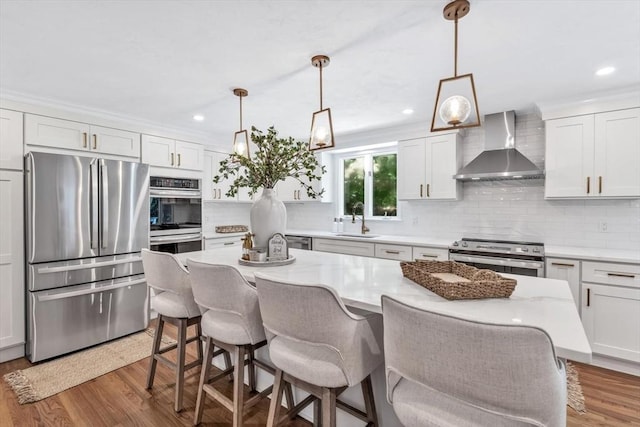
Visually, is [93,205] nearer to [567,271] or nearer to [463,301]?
[463,301]

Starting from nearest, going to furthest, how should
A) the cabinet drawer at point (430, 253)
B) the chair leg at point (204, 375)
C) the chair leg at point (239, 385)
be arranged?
the chair leg at point (239, 385), the chair leg at point (204, 375), the cabinet drawer at point (430, 253)

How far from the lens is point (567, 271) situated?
9.21 feet

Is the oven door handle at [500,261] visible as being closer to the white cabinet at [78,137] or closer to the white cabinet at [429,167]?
the white cabinet at [429,167]

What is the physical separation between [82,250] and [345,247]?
9.42 feet

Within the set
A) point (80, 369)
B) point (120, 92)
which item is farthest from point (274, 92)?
point (80, 369)

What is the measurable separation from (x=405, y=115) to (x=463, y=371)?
3181 millimetres

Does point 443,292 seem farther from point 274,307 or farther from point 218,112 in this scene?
point 218,112

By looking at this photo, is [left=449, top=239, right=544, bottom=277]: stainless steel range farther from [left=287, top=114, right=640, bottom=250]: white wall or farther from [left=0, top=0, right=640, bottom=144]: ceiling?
[left=0, top=0, right=640, bottom=144]: ceiling

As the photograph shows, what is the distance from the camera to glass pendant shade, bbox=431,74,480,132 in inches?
64.0

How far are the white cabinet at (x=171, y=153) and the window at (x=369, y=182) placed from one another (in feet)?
7.19

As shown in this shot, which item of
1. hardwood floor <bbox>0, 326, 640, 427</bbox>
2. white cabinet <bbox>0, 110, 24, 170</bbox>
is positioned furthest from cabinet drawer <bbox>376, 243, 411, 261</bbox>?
white cabinet <bbox>0, 110, 24, 170</bbox>

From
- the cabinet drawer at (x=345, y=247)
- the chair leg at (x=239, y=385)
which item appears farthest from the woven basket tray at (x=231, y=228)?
the chair leg at (x=239, y=385)

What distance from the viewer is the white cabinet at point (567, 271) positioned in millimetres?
2764

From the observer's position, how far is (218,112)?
3459 millimetres
